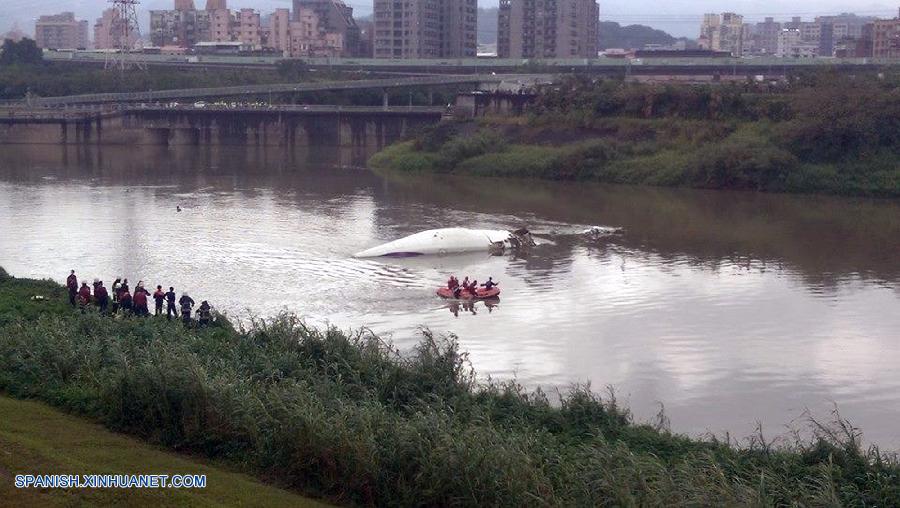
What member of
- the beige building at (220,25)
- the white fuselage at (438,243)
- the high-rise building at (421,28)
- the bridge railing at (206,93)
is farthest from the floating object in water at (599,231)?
the beige building at (220,25)

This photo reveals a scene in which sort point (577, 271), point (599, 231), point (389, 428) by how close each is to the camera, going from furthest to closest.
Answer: point (599, 231), point (577, 271), point (389, 428)

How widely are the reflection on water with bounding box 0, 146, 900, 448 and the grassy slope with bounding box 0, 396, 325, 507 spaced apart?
22.1 feet

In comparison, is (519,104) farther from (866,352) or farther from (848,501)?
(848,501)

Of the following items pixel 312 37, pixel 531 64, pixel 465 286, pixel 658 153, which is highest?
pixel 312 37

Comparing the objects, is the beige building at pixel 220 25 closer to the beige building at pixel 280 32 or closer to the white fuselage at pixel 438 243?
the beige building at pixel 280 32

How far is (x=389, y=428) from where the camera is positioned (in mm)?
11664

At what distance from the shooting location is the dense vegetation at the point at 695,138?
46.1 metres

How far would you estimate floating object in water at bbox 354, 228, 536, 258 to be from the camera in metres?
28.7

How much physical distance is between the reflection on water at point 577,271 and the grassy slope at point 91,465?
672 cm

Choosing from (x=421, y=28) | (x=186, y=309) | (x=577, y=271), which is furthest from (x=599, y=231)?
Result: (x=421, y=28)

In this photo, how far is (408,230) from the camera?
33344mm

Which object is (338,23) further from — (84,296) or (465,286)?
(84,296)

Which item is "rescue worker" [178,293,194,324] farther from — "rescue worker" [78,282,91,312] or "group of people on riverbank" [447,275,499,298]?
"group of people on riverbank" [447,275,499,298]

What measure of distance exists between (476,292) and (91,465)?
1304cm
